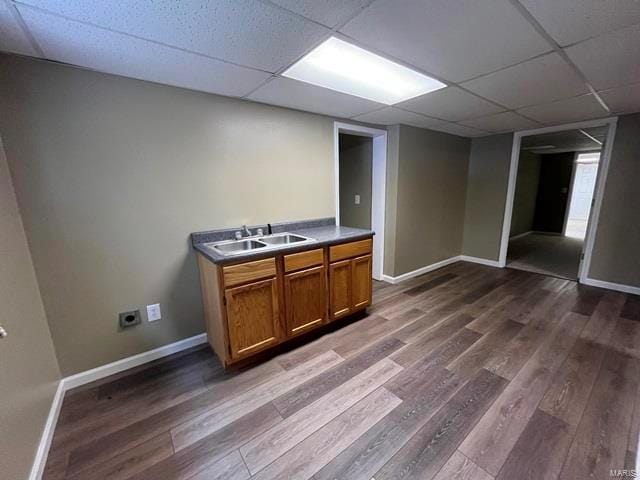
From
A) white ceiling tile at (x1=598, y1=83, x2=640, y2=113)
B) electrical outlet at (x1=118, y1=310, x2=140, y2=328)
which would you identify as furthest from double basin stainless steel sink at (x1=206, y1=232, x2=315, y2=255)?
white ceiling tile at (x1=598, y1=83, x2=640, y2=113)

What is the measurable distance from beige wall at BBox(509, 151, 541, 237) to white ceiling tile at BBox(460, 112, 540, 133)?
3262 mm

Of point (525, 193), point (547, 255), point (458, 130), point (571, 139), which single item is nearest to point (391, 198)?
point (458, 130)

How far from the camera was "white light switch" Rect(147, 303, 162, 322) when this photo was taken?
2.02 m

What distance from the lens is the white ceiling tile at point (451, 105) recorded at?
87.2 inches

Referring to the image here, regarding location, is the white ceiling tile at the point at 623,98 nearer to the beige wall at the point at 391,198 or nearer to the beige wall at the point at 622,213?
the beige wall at the point at 622,213

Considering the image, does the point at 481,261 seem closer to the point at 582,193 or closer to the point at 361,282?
the point at 361,282

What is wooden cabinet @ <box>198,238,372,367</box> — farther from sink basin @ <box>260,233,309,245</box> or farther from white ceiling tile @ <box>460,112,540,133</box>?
white ceiling tile @ <box>460,112,540,133</box>

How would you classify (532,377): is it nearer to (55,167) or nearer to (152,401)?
(152,401)

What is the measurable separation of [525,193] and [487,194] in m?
3.58

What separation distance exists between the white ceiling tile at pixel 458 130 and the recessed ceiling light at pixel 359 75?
134 centimetres

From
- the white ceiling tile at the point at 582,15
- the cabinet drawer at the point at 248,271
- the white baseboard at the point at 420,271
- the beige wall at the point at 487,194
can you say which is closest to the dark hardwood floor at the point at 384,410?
the cabinet drawer at the point at 248,271

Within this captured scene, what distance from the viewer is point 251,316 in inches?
76.4

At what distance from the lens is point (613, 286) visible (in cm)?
329

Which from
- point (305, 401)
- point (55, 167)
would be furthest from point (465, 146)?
point (55, 167)
